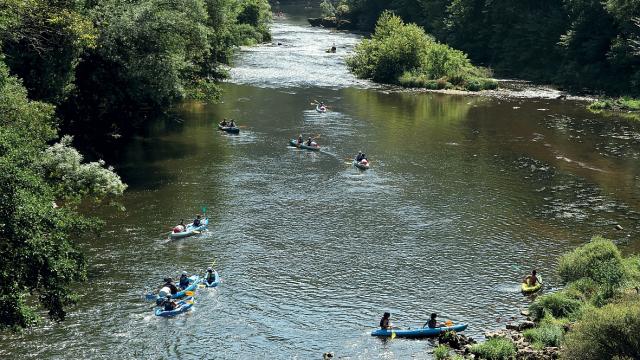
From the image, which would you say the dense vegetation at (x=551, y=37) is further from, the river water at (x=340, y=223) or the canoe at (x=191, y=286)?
the canoe at (x=191, y=286)

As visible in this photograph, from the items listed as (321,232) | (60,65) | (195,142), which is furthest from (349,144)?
(60,65)

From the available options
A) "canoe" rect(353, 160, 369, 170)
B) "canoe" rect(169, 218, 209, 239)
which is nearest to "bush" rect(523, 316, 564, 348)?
"canoe" rect(169, 218, 209, 239)

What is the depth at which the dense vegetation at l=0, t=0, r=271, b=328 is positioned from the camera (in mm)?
23672

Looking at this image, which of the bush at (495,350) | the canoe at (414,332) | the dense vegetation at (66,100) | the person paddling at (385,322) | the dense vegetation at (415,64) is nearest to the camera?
the dense vegetation at (66,100)

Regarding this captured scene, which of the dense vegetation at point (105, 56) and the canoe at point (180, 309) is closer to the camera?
the canoe at point (180, 309)

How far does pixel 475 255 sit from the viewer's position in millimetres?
42844

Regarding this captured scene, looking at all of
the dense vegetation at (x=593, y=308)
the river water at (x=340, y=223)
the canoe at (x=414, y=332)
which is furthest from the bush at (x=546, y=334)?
the canoe at (x=414, y=332)

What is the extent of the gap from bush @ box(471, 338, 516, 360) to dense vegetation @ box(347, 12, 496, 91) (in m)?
70.2

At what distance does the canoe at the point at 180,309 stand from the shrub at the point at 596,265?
64.0ft

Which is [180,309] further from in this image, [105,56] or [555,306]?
[105,56]

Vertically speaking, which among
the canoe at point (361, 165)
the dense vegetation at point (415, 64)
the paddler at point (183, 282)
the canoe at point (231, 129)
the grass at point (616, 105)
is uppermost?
the dense vegetation at point (415, 64)

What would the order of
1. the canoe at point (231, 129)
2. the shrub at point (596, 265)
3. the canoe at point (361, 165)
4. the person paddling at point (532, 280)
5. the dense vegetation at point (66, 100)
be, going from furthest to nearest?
the canoe at point (231, 129) → the canoe at point (361, 165) → the person paddling at point (532, 280) → the shrub at point (596, 265) → the dense vegetation at point (66, 100)

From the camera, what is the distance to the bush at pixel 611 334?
1006 inches

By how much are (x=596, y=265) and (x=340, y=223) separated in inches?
653
